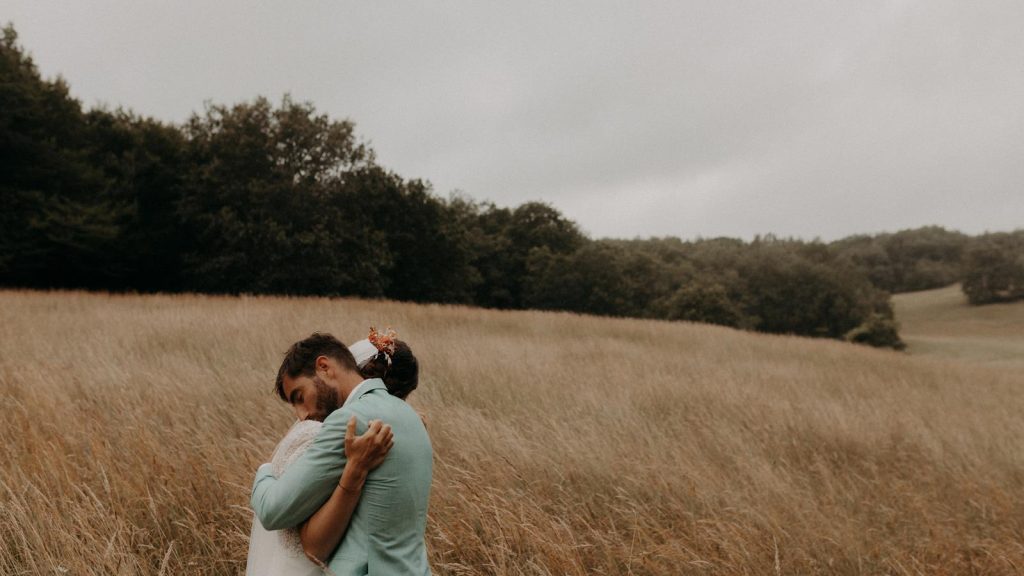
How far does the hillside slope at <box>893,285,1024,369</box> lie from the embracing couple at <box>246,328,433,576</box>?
40585 mm

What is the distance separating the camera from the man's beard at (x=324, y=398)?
6.11 feet

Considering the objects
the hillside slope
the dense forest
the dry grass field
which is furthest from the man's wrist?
the hillside slope

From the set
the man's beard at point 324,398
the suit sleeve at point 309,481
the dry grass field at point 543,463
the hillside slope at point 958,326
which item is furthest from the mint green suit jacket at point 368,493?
the hillside slope at point 958,326

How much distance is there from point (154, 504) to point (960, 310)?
243 ft

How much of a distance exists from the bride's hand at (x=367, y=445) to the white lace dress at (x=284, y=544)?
0.18m

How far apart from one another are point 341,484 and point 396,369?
0.44 m

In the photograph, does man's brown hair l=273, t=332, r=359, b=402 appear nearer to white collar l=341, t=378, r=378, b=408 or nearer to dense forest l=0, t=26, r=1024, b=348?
white collar l=341, t=378, r=378, b=408

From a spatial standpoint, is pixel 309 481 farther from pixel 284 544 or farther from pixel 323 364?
pixel 323 364

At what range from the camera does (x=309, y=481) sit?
5.32ft

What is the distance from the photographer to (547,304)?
1906 inches

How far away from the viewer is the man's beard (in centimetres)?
186

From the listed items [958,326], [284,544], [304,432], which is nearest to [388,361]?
[304,432]

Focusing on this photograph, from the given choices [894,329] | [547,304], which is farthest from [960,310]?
[547,304]

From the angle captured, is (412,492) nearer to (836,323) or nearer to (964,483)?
(964,483)
